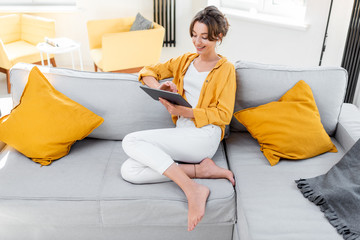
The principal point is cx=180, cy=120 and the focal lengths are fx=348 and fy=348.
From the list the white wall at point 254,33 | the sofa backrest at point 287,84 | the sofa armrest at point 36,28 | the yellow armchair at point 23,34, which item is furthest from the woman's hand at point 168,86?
the sofa armrest at point 36,28

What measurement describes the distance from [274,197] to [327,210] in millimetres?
217

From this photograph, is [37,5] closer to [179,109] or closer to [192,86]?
[192,86]

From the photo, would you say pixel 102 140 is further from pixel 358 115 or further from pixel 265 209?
pixel 358 115

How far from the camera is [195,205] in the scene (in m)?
1.48

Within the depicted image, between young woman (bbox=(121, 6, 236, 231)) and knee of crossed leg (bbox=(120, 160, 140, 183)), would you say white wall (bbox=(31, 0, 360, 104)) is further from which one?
knee of crossed leg (bbox=(120, 160, 140, 183))

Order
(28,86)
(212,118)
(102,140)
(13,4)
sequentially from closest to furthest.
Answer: (212,118) < (28,86) < (102,140) < (13,4)

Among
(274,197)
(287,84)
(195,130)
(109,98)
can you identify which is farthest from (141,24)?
(274,197)

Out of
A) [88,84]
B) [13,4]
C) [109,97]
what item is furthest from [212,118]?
[13,4]

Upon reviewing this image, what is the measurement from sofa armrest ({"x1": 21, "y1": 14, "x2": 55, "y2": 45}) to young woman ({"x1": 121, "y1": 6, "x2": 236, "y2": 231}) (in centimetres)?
248

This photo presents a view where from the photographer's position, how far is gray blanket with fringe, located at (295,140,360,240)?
1.36 meters

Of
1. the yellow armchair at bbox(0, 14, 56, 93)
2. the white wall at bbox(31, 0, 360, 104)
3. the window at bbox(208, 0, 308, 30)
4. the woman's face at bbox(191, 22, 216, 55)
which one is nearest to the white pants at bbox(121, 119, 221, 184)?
the woman's face at bbox(191, 22, 216, 55)

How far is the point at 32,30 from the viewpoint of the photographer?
3992 millimetres

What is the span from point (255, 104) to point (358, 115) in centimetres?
64

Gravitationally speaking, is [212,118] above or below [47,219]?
above
